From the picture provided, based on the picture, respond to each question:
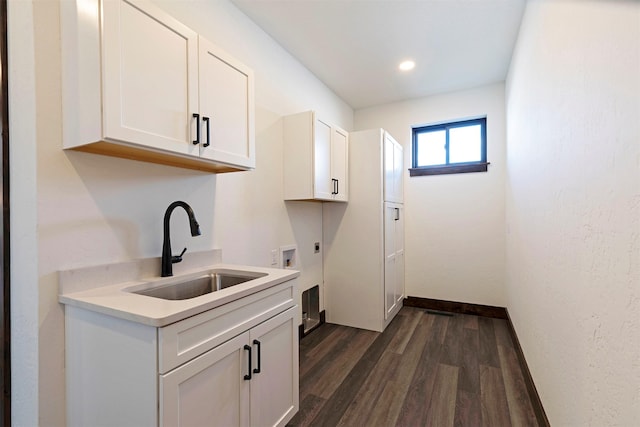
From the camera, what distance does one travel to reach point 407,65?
9.64 feet

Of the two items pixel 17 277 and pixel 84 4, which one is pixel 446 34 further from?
pixel 17 277

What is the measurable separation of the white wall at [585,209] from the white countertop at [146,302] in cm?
127

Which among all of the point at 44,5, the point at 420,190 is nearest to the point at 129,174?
the point at 44,5

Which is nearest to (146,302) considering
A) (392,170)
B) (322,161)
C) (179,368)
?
(179,368)

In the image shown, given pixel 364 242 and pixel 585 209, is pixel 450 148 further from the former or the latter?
pixel 585 209

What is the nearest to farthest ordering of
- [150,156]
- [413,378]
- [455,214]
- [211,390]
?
[211,390], [150,156], [413,378], [455,214]

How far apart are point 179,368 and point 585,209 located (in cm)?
157

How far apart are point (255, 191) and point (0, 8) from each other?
1510mm

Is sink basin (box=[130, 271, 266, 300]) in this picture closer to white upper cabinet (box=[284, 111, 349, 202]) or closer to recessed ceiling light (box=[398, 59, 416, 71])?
white upper cabinet (box=[284, 111, 349, 202])

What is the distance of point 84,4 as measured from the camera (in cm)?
110

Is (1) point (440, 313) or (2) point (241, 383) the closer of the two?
(2) point (241, 383)

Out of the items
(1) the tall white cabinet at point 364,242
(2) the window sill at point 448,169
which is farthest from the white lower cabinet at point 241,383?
(2) the window sill at point 448,169

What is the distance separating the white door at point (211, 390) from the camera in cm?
98

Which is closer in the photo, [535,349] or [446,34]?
[535,349]
